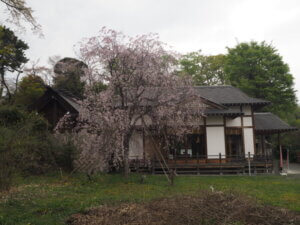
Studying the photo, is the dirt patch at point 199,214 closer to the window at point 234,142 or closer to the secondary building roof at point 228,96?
the window at point 234,142

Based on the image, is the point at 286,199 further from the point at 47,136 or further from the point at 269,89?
the point at 269,89

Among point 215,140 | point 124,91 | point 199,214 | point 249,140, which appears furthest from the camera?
point 249,140

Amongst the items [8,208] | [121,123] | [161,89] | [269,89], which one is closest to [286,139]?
[269,89]

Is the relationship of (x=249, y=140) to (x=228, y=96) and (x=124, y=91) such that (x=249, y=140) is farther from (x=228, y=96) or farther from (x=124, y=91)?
(x=124, y=91)

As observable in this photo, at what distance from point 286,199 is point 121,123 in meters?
7.77

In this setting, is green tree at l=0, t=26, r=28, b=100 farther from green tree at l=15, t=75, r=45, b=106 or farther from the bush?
the bush

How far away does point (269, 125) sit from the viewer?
20.5 metres

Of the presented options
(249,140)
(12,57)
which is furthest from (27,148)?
(12,57)

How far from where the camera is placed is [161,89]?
13.4 meters

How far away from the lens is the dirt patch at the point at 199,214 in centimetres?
548

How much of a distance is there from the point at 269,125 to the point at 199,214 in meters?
17.4

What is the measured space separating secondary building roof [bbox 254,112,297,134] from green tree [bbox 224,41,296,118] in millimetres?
7473

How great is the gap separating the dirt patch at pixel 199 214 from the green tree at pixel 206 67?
3311 centimetres

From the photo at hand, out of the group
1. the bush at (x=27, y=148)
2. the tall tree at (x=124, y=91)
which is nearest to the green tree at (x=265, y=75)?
the tall tree at (x=124, y=91)
